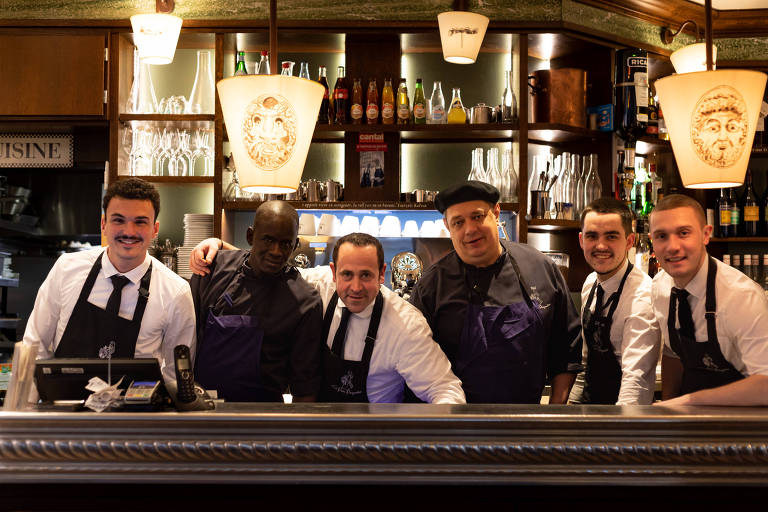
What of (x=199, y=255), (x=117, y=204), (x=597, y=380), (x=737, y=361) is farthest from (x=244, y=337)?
(x=737, y=361)

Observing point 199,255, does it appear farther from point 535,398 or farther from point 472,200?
point 535,398

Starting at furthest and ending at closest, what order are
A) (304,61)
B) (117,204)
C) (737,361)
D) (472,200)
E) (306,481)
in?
(304,61)
(472,200)
(117,204)
(737,361)
(306,481)

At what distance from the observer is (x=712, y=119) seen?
2111mm

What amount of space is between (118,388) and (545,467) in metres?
0.91

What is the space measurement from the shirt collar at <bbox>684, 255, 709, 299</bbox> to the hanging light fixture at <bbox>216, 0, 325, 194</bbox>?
3.88 feet

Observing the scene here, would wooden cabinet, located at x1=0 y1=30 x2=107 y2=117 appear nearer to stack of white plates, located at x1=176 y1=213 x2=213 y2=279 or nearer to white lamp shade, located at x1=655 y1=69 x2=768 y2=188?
stack of white plates, located at x1=176 y1=213 x2=213 y2=279

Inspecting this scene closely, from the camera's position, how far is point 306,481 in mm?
1435

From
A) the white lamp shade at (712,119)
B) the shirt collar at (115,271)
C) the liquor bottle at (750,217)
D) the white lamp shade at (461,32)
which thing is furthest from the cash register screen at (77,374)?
the liquor bottle at (750,217)

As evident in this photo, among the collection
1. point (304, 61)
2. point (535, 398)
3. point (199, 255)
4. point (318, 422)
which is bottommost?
point (535, 398)

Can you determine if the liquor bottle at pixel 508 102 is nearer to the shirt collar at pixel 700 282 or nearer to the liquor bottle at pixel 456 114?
the liquor bottle at pixel 456 114

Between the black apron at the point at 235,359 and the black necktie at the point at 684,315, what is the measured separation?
1.29 metres

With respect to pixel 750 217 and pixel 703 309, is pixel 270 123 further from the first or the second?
pixel 750 217

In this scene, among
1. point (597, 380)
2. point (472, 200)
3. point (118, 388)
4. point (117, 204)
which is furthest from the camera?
point (597, 380)

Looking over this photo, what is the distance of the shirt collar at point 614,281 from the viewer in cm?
274
